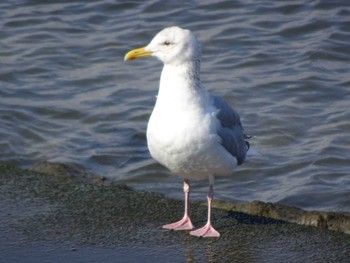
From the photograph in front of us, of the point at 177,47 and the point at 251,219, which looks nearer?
the point at 177,47

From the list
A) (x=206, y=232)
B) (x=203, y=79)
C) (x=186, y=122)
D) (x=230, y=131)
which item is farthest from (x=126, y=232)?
(x=203, y=79)

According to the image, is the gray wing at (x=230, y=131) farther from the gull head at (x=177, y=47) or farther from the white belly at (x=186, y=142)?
the gull head at (x=177, y=47)

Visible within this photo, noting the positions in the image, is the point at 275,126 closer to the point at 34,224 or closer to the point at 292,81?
the point at 292,81

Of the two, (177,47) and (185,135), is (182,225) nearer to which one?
(185,135)

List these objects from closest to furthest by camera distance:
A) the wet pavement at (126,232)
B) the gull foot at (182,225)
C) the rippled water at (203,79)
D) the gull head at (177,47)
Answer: the wet pavement at (126,232)
the gull foot at (182,225)
the gull head at (177,47)
the rippled water at (203,79)

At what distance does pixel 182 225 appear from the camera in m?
5.53

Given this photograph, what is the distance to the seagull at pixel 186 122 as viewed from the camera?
5.36 meters

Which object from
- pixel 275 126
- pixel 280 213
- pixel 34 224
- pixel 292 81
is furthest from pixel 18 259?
pixel 292 81

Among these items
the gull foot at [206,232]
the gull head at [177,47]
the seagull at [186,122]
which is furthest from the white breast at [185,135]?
the gull foot at [206,232]

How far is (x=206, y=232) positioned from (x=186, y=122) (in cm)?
66

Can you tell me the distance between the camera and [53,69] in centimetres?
1050

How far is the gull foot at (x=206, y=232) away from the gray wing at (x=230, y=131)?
0.52m

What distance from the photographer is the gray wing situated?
5.61 metres

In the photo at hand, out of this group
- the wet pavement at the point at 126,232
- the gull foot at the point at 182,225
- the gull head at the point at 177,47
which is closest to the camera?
the wet pavement at the point at 126,232
